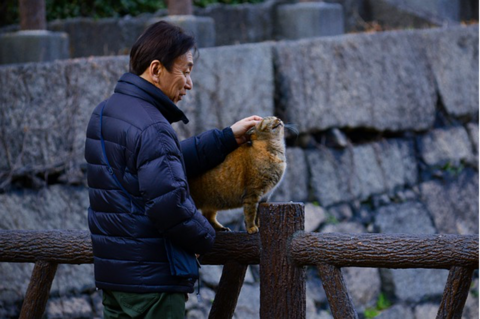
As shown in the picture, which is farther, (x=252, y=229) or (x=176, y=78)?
(x=252, y=229)

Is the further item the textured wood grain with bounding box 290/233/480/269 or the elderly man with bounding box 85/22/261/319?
the textured wood grain with bounding box 290/233/480/269

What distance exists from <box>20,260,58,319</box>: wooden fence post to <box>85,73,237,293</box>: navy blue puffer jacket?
2.46 feet

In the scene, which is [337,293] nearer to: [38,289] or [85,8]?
[38,289]

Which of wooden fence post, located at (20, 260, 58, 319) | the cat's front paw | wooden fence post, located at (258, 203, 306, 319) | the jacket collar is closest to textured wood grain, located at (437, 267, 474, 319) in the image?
wooden fence post, located at (258, 203, 306, 319)

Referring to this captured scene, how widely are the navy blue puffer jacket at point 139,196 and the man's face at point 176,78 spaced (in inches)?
2.8

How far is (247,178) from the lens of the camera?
343 cm

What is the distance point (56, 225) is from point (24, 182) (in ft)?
1.19

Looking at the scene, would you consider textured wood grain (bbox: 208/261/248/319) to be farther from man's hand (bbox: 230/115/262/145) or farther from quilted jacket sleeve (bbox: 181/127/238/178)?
man's hand (bbox: 230/115/262/145)

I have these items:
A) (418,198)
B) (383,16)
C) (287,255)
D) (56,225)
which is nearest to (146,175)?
(287,255)

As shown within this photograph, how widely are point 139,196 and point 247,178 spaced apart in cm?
85

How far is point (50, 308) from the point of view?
492cm

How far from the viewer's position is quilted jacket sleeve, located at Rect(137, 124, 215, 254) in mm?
2596

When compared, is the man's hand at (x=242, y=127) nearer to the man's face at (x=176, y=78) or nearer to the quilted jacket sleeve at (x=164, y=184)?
the man's face at (x=176, y=78)

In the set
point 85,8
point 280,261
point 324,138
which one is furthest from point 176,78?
point 85,8
